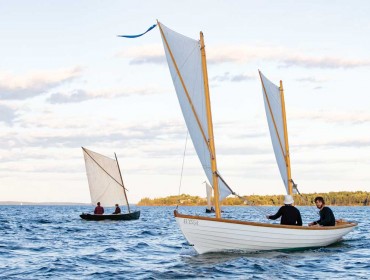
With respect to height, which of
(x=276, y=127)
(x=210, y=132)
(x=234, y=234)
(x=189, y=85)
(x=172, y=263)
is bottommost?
(x=172, y=263)

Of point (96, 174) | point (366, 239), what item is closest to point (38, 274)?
point (366, 239)

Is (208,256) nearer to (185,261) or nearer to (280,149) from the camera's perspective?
(185,261)

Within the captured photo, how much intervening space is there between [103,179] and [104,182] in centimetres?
36

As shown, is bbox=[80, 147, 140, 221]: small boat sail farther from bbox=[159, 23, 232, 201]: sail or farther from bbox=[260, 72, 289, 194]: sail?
bbox=[159, 23, 232, 201]: sail

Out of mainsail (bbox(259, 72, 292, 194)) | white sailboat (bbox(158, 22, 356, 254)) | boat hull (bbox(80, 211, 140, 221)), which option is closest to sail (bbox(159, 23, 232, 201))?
white sailboat (bbox(158, 22, 356, 254))

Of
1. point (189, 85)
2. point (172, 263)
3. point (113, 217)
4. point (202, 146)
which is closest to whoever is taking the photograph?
point (172, 263)

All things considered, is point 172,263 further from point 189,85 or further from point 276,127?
point 276,127

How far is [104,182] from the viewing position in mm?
65750

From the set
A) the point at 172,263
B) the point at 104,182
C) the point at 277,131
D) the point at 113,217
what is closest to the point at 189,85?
the point at 172,263

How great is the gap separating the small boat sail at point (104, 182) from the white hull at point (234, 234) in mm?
39608

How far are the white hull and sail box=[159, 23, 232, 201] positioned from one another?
1.86 meters

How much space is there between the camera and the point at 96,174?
65.3 meters

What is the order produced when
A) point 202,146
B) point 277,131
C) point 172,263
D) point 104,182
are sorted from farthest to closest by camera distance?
1. point 104,182
2. point 277,131
3. point 202,146
4. point 172,263

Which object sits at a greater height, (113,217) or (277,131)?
(277,131)
